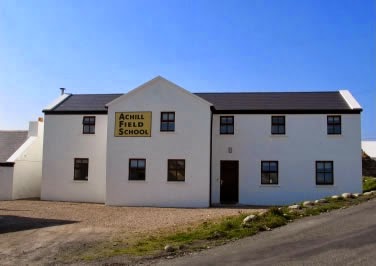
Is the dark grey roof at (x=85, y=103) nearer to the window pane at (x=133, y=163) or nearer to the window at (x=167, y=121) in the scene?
the window pane at (x=133, y=163)

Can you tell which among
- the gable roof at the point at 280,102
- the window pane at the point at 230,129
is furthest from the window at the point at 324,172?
the window pane at the point at 230,129

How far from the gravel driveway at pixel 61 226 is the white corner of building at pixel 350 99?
12271mm

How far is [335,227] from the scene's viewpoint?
12.0 metres

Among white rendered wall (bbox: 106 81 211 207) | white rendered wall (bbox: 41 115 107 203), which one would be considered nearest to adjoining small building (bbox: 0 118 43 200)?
white rendered wall (bbox: 41 115 107 203)

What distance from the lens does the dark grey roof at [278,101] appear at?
86.4ft

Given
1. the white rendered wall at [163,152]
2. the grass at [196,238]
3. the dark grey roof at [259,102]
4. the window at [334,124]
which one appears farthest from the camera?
the dark grey roof at [259,102]

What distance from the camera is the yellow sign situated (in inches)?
997

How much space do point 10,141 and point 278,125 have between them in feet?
59.8

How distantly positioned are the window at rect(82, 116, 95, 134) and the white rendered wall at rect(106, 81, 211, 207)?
2.51 metres

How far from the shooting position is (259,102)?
27594 mm

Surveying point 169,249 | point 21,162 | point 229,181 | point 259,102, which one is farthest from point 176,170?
point 169,249

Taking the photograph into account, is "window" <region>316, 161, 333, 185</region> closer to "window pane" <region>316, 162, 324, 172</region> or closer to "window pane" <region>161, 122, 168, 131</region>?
"window pane" <region>316, 162, 324, 172</region>

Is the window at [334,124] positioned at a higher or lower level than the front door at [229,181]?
higher

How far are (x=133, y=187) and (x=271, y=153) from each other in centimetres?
814
